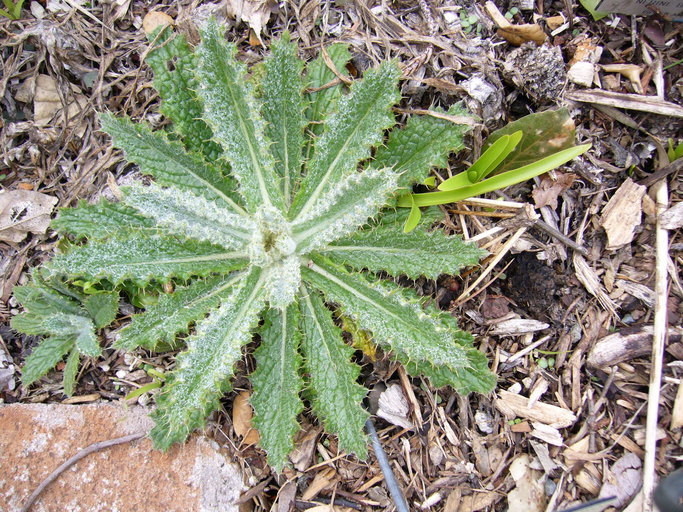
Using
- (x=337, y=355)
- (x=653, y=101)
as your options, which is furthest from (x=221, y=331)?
(x=653, y=101)

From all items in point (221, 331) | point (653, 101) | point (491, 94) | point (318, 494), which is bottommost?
point (318, 494)

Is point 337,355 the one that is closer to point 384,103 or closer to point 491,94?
point 384,103

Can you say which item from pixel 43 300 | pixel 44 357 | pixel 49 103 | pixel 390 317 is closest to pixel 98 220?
pixel 43 300

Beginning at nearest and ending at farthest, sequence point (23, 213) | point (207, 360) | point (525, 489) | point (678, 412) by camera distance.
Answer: point (207, 360) → point (678, 412) → point (525, 489) → point (23, 213)

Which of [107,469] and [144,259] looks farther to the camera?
[107,469]

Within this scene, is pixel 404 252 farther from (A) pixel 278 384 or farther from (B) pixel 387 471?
(B) pixel 387 471

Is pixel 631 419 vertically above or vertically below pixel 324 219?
below
